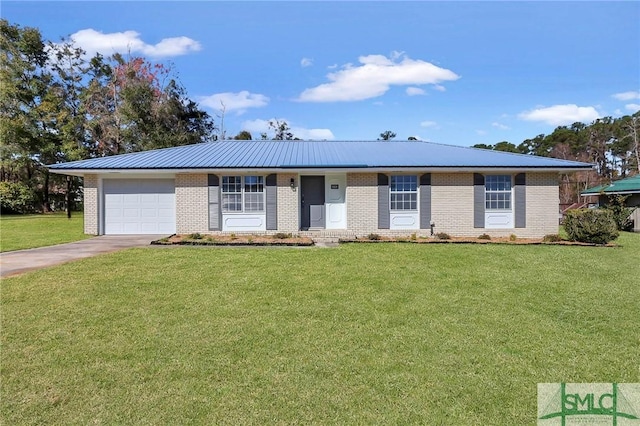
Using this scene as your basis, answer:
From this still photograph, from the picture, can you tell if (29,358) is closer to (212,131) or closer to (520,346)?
(520,346)

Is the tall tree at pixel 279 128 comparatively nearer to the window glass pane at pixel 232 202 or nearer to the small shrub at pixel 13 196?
the small shrub at pixel 13 196

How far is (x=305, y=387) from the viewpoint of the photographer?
332 cm

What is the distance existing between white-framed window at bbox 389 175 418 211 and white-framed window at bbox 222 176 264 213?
18.0ft

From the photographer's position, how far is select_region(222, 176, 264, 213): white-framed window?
1470cm

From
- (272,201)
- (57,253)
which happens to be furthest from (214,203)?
(57,253)

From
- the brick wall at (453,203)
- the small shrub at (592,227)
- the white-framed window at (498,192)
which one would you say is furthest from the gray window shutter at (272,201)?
the small shrub at (592,227)

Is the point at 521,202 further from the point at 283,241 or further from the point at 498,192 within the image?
the point at 283,241

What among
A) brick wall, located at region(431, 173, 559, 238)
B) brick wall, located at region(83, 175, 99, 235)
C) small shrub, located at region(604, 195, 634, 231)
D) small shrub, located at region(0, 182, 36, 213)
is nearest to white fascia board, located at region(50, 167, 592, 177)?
brick wall, located at region(431, 173, 559, 238)

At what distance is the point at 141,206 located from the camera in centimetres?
1540

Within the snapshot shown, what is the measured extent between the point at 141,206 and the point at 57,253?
5.42 metres

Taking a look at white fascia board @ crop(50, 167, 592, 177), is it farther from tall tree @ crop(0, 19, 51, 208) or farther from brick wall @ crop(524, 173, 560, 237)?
tall tree @ crop(0, 19, 51, 208)

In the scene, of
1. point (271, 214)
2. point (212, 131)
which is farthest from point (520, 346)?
point (212, 131)

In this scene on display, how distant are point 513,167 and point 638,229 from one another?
1082 cm

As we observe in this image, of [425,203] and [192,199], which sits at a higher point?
[192,199]
